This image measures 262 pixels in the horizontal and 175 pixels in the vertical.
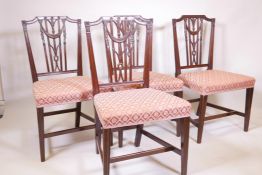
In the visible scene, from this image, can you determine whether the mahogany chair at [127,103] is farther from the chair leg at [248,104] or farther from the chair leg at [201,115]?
the chair leg at [248,104]

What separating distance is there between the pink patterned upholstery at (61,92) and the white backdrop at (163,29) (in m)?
0.65

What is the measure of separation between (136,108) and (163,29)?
135 centimetres

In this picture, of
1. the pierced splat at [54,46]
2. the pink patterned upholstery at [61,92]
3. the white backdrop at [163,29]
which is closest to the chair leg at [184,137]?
the pink patterned upholstery at [61,92]

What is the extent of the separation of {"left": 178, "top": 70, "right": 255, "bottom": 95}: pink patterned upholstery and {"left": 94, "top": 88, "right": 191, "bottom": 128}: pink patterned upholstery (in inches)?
18.9

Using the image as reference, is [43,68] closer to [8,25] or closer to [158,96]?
[8,25]

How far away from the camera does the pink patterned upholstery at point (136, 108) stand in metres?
1.41

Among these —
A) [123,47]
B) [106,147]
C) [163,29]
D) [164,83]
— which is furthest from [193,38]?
[106,147]

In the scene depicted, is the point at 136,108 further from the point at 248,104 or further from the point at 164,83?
the point at 248,104

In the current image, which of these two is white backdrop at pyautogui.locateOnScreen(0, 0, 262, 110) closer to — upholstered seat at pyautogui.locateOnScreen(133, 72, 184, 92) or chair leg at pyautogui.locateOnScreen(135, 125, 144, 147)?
upholstered seat at pyautogui.locateOnScreen(133, 72, 184, 92)

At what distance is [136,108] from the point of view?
1466mm

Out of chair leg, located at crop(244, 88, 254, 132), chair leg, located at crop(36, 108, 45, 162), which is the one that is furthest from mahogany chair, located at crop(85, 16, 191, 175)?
chair leg, located at crop(244, 88, 254, 132)

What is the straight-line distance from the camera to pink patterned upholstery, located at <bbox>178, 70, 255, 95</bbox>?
78.7 inches

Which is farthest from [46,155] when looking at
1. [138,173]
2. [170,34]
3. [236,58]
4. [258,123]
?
[236,58]

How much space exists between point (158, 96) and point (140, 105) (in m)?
0.18
